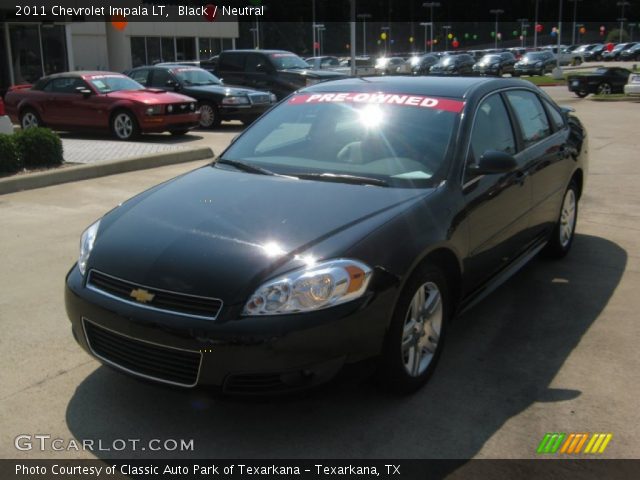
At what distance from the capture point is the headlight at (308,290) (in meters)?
2.94

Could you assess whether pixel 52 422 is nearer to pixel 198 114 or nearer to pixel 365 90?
pixel 365 90

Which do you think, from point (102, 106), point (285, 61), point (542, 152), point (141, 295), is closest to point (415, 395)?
point (141, 295)

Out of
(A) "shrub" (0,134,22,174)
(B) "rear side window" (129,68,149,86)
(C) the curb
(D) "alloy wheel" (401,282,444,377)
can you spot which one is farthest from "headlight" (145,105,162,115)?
(D) "alloy wheel" (401,282,444,377)

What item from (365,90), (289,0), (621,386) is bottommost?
(621,386)

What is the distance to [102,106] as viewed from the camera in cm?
1400

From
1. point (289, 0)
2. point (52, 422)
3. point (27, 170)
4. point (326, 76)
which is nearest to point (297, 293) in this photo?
point (52, 422)

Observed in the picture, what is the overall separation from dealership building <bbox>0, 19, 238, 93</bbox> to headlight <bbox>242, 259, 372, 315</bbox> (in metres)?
27.7

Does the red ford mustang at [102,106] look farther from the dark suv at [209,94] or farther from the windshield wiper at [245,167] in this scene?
the windshield wiper at [245,167]

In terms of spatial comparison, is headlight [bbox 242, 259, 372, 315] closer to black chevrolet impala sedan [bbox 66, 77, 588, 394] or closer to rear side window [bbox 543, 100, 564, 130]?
black chevrolet impala sedan [bbox 66, 77, 588, 394]

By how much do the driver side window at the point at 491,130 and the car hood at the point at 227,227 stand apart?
2.32 ft

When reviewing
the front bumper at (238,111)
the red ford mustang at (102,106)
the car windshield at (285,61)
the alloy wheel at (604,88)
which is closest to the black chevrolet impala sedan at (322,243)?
the red ford mustang at (102,106)

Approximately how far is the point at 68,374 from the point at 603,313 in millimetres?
3566

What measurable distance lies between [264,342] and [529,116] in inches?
130

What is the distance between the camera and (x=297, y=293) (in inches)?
117
